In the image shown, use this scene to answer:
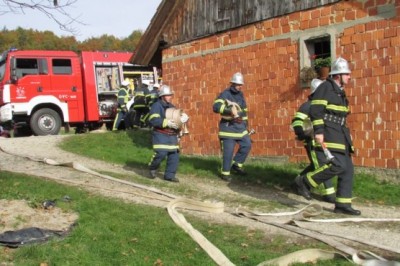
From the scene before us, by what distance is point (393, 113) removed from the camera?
9.27m

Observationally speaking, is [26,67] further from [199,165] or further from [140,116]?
[199,165]

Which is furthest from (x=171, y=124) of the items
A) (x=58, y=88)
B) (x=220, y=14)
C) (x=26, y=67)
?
(x=26, y=67)

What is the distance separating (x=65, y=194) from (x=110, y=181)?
166cm

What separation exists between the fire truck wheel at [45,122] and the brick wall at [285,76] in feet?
15.4

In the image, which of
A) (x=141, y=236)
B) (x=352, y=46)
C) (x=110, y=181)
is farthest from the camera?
(x=352, y=46)

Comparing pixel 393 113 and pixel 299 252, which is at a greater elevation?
pixel 393 113

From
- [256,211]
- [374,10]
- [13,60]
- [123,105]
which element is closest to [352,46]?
[374,10]

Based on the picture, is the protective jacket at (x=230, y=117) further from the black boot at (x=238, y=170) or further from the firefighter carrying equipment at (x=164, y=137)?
the firefighter carrying equipment at (x=164, y=137)

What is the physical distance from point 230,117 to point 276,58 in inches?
94.4

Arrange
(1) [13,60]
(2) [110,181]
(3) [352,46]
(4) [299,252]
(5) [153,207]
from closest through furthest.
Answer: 1. (4) [299,252]
2. (5) [153,207]
3. (2) [110,181]
4. (3) [352,46]
5. (1) [13,60]

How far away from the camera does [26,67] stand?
1661 cm

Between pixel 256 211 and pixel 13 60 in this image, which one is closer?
pixel 256 211

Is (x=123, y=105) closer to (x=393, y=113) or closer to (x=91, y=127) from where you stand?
(x=91, y=127)

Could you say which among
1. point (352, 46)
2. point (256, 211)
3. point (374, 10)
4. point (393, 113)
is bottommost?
point (256, 211)
